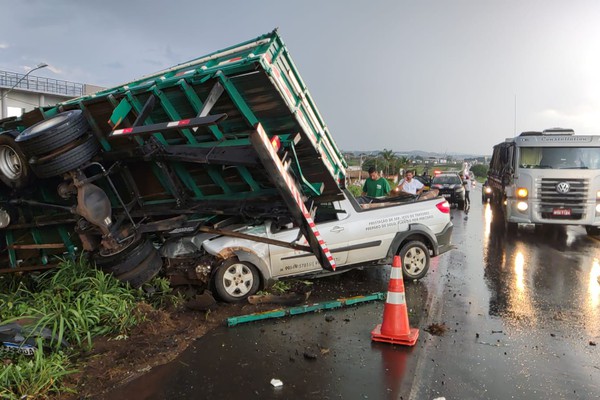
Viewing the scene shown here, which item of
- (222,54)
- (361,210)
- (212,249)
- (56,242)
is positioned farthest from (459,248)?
(56,242)

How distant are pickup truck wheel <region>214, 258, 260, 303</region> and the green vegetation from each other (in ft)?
2.20

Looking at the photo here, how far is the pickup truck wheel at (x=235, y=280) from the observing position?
6062 mm

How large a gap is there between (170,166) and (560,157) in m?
10.5

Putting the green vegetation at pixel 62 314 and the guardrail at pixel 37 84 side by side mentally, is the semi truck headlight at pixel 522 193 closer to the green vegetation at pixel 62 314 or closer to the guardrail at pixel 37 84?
the green vegetation at pixel 62 314

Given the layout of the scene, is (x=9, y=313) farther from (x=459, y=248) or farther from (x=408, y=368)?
(x=459, y=248)

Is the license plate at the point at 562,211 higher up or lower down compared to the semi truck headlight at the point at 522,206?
lower down

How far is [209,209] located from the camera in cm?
618

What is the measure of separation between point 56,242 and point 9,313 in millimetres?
1952

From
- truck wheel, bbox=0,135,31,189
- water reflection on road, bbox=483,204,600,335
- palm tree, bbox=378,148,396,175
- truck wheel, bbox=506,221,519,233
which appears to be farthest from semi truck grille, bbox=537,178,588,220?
palm tree, bbox=378,148,396,175

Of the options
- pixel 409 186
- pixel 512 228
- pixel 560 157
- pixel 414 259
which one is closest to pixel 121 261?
pixel 414 259

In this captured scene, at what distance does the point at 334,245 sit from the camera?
6.80 metres

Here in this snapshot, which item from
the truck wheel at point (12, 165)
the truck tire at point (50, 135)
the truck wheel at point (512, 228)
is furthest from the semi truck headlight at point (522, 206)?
the truck wheel at point (12, 165)

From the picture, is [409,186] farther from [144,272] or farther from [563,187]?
[144,272]

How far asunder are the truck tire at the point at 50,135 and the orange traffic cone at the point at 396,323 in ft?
13.1
